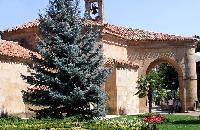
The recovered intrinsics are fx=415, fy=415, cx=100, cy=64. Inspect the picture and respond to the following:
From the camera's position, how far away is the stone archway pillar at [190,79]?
33.8 meters

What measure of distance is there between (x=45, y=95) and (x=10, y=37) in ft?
39.7

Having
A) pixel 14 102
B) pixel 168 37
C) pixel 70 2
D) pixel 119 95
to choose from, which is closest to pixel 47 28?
pixel 70 2

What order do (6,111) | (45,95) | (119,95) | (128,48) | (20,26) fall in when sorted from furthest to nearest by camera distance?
1. (128,48)
2. (20,26)
3. (119,95)
4. (6,111)
5. (45,95)

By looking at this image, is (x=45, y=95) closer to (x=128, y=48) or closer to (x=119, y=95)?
(x=119, y=95)

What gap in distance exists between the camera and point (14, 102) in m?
22.4

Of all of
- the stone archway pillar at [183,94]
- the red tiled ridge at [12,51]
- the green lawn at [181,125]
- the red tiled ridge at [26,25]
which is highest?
the red tiled ridge at [26,25]

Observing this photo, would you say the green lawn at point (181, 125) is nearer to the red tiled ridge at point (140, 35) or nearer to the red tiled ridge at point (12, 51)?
the red tiled ridge at point (12, 51)

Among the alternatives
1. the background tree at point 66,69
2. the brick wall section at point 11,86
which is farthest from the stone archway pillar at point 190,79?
the brick wall section at point 11,86

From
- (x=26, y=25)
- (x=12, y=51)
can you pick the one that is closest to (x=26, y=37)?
(x=26, y=25)

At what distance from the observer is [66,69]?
759 inches

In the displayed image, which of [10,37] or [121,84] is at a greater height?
[10,37]

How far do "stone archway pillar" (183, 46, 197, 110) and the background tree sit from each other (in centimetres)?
1499

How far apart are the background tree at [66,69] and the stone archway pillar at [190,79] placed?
15.0m

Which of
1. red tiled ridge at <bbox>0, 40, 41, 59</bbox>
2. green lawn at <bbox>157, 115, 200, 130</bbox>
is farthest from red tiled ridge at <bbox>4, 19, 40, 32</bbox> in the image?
green lawn at <bbox>157, 115, 200, 130</bbox>
